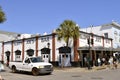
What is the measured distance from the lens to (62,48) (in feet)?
132

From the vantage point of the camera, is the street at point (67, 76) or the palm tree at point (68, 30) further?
the palm tree at point (68, 30)

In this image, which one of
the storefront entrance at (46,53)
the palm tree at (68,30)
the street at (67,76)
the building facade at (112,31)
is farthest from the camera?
the building facade at (112,31)

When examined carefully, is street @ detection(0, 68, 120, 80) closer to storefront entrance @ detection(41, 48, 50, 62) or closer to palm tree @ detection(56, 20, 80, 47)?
palm tree @ detection(56, 20, 80, 47)

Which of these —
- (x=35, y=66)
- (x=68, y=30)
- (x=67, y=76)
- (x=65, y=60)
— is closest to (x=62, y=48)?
(x=65, y=60)

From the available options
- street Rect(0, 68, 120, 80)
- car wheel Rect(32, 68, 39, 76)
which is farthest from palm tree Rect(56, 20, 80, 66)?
car wheel Rect(32, 68, 39, 76)

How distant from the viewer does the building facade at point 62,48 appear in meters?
39.2

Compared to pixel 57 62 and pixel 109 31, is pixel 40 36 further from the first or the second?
pixel 109 31

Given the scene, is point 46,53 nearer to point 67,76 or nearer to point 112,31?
point 112,31

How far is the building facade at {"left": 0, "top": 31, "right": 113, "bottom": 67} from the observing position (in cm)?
3925

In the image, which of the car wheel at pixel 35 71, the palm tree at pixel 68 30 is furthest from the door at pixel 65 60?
the car wheel at pixel 35 71

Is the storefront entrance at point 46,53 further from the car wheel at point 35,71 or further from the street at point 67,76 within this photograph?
the car wheel at point 35,71

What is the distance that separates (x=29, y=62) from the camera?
2647 centimetres

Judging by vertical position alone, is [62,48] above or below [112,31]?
below

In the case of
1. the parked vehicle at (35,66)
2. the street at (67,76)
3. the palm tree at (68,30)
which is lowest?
the street at (67,76)
